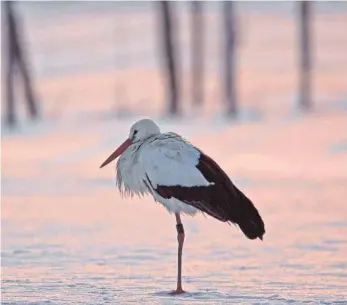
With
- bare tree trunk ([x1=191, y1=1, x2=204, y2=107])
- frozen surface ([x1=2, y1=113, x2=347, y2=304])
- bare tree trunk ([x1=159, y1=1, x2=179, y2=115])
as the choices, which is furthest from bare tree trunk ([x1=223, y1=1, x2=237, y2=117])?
frozen surface ([x1=2, y1=113, x2=347, y2=304])

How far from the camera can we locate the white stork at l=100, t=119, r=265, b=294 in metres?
8.65

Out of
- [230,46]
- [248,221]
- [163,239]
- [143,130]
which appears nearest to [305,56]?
[230,46]

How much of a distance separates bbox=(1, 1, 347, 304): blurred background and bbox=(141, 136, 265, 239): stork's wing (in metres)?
0.53

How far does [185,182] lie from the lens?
344 inches

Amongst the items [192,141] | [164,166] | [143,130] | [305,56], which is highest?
[143,130]

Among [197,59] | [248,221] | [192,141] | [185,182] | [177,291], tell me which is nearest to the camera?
[177,291]

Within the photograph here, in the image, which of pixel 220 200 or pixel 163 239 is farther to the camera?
pixel 163 239

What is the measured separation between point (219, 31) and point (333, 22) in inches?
198

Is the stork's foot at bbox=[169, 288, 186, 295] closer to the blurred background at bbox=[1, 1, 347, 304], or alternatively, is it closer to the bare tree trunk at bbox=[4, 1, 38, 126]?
the blurred background at bbox=[1, 1, 347, 304]

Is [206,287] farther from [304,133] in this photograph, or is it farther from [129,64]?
[129,64]

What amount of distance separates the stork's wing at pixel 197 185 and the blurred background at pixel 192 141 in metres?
0.53

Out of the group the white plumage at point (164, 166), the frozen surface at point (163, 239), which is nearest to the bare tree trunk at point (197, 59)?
the frozen surface at point (163, 239)

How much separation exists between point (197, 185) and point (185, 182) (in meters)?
0.09

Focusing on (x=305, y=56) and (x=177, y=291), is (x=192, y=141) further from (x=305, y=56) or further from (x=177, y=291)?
(x=177, y=291)
